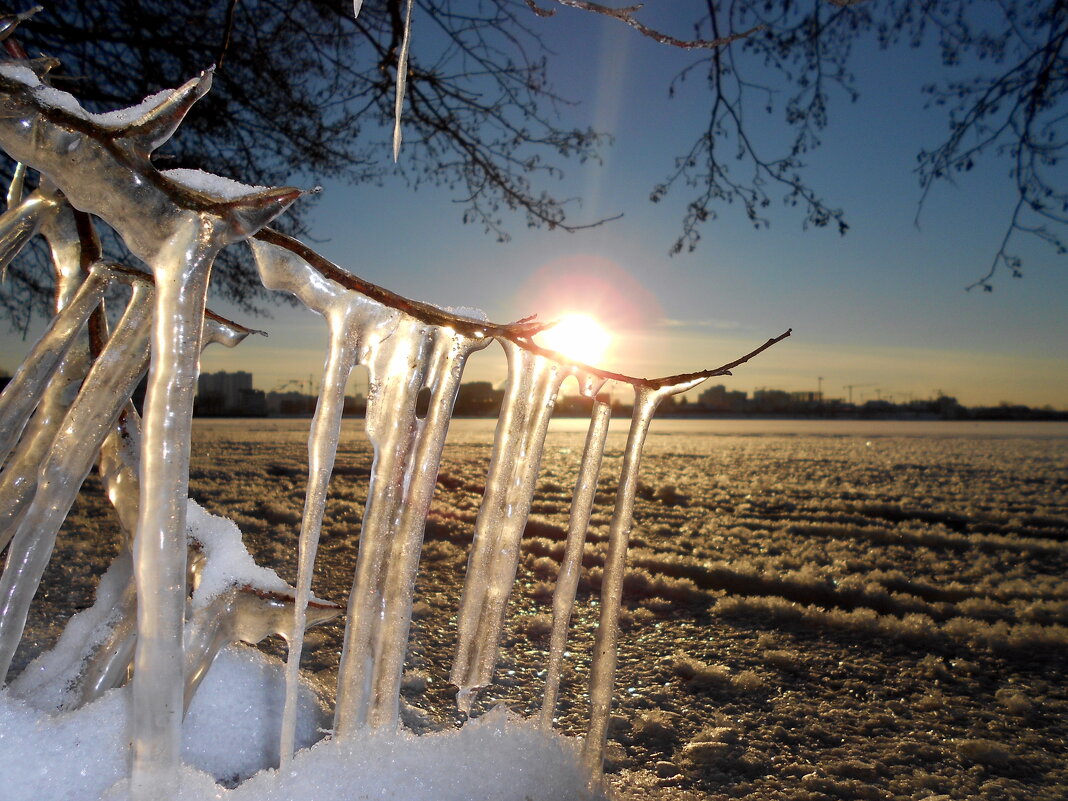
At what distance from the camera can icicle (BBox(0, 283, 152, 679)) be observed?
0.67m

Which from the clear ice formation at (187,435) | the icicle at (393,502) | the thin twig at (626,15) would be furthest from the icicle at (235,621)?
the thin twig at (626,15)

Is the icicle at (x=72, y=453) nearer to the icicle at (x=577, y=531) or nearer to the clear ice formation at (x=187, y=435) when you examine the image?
the clear ice formation at (x=187, y=435)

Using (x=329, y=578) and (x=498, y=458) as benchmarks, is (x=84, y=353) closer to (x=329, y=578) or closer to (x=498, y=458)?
(x=498, y=458)

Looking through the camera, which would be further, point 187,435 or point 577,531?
point 577,531

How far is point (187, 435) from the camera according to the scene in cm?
56

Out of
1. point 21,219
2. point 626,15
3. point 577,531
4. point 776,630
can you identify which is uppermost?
point 626,15

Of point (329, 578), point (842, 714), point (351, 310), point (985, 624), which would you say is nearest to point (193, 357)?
point (351, 310)

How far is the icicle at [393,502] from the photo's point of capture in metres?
0.63

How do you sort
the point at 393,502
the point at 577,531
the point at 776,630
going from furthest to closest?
1. the point at 776,630
2. the point at 577,531
3. the point at 393,502

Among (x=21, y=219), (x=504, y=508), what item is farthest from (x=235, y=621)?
(x=21, y=219)

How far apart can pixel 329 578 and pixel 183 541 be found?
4.37 ft

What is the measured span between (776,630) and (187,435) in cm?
144

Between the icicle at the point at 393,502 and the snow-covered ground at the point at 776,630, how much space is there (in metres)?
0.12

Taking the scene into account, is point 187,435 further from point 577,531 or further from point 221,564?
point 577,531
